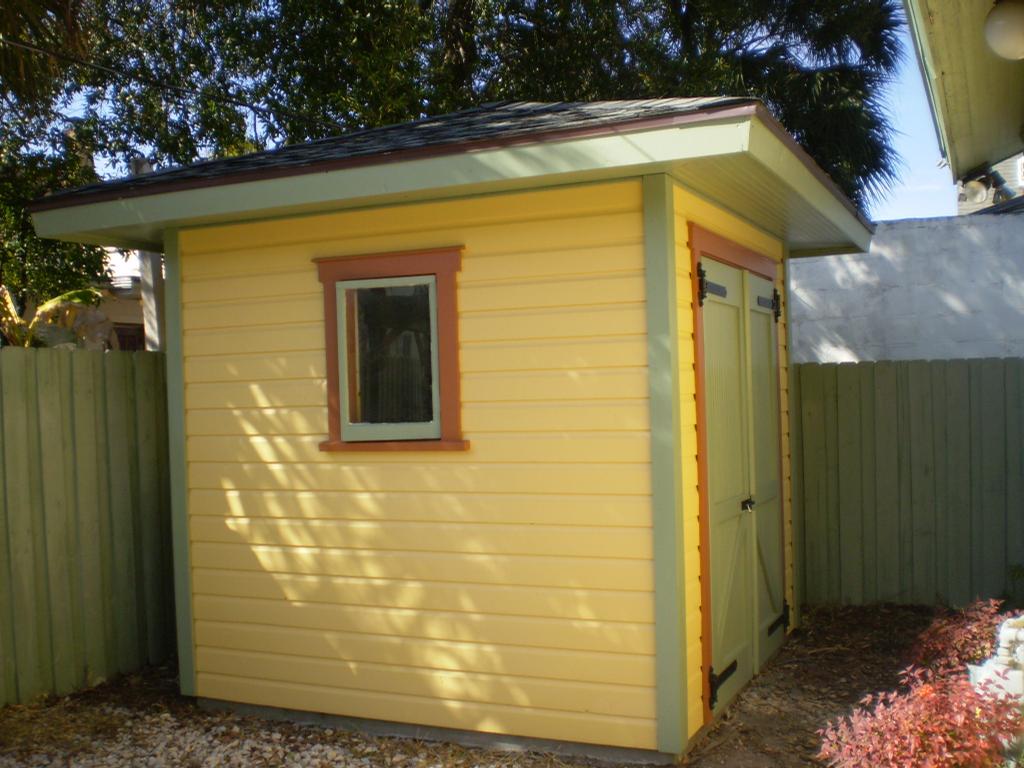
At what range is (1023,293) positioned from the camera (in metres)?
8.30

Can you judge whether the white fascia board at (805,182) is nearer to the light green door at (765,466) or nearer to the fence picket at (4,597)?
the light green door at (765,466)

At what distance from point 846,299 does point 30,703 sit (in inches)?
283

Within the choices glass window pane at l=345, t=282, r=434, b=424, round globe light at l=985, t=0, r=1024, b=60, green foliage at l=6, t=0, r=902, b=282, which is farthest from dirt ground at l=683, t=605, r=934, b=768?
green foliage at l=6, t=0, r=902, b=282

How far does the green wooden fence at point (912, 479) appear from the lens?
6.59 metres

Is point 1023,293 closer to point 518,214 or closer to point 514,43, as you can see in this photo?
point 518,214

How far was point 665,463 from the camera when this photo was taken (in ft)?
13.9

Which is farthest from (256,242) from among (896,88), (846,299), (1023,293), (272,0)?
(896,88)

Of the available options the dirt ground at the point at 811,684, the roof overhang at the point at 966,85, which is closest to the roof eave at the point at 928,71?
the roof overhang at the point at 966,85

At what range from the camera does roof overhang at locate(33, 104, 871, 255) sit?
12.6ft

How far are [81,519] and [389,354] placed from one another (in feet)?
6.88

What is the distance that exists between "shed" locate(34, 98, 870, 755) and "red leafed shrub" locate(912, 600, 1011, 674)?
931 mm

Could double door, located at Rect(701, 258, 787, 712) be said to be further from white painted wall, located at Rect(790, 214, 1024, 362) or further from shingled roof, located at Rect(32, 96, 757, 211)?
white painted wall, located at Rect(790, 214, 1024, 362)

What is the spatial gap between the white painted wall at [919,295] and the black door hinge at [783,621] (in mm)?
2973

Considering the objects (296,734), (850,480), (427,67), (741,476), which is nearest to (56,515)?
(296,734)
